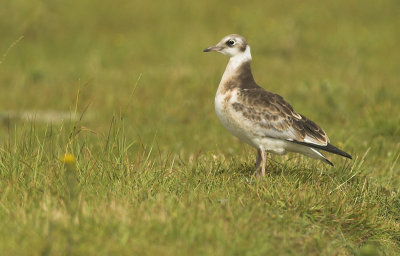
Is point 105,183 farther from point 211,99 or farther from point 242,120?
point 211,99

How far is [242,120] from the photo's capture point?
20.3 ft

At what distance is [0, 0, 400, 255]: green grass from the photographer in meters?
4.57

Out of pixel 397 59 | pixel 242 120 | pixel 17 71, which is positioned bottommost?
pixel 17 71

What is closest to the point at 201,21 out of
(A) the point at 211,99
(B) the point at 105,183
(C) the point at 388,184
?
(A) the point at 211,99

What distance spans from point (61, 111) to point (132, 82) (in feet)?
5.66

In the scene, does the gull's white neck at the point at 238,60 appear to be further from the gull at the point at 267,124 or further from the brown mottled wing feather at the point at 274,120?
the brown mottled wing feather at the point at 274,120

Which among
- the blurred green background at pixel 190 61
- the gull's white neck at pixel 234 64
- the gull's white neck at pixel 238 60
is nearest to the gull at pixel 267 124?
the gull's white neck at pixel 234 64

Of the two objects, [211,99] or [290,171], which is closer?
[290,171]

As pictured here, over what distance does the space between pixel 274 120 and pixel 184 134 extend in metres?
3.66

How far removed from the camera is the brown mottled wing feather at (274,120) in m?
6.20

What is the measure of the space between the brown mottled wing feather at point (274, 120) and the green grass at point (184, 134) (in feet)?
1.40

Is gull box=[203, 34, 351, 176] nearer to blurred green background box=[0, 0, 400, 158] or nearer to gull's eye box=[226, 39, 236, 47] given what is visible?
gull's eye box=[226, 39, 236, 47]

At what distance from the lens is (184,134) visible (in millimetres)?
9734

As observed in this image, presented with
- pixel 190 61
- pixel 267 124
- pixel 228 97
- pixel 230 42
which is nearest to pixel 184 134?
pixel 230 42
